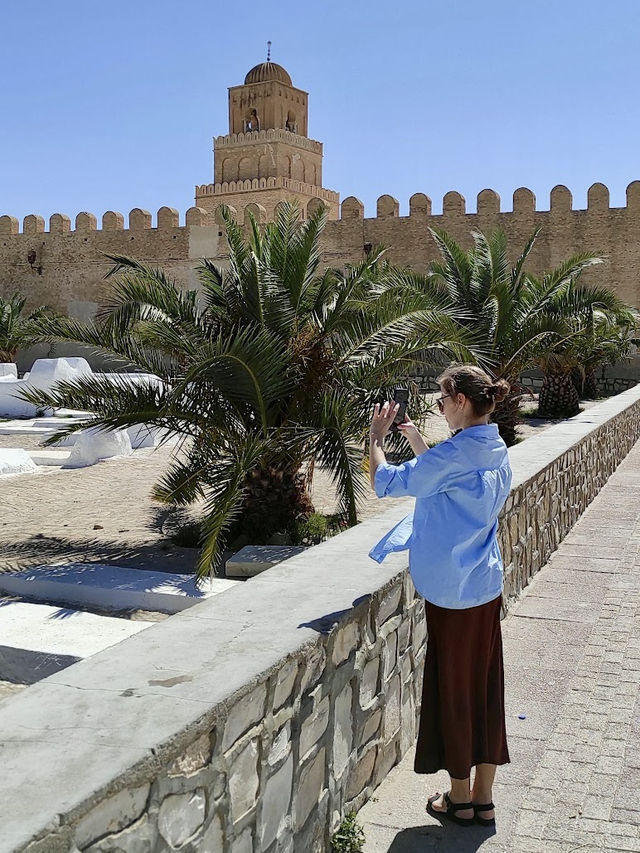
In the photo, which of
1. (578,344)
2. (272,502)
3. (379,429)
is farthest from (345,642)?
(578,344)

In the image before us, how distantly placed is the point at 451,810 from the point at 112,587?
3.61 metres

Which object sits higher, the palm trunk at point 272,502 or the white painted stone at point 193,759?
the white painted stone at point 193,759

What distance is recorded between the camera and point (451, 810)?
98.7 inches

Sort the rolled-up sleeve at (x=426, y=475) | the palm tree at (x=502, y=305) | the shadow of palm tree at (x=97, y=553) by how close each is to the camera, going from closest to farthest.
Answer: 1. the rolled-up sleeve at (x=426, y=475)
2. the shadow of palm tree at (x=97, y=553)
3. the palm tree at (x=502, y=305)

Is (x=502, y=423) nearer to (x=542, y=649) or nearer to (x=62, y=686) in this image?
(x=542, y=649)

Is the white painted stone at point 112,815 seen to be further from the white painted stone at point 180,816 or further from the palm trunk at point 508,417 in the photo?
the palm trunk at point 508,417

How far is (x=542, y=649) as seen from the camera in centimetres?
393

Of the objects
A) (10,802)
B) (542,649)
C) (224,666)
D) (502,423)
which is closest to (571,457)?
(542,649)

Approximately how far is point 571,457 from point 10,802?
5.53 m

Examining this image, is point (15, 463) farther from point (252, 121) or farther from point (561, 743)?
point (252, 121)

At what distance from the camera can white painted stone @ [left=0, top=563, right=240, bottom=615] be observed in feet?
18.3

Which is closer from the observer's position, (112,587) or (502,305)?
(112,587)

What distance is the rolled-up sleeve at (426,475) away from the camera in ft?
7.50

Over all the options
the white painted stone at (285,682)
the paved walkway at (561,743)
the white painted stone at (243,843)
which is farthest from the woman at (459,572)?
the white painted stone at (243,843)
